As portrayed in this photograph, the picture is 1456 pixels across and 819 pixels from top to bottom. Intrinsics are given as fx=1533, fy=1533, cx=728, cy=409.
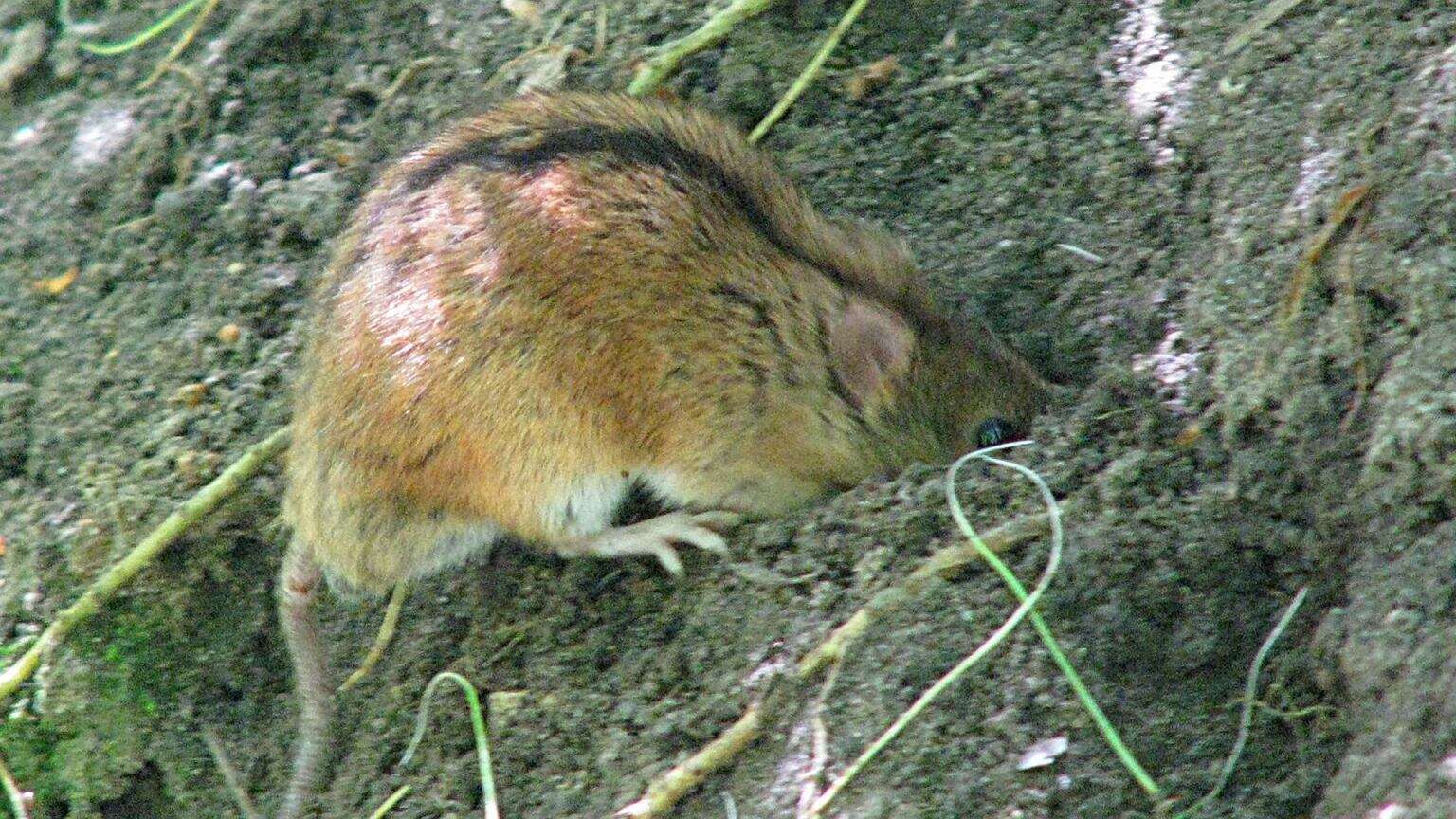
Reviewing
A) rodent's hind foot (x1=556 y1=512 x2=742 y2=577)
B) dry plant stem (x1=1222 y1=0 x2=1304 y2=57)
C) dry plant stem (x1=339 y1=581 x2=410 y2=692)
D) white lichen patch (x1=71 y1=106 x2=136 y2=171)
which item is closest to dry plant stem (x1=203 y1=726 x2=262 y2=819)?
dry plant stem (x1=339 y1=581 x2=410 y2=692)

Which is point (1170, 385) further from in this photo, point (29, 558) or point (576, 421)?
point (29, 558)

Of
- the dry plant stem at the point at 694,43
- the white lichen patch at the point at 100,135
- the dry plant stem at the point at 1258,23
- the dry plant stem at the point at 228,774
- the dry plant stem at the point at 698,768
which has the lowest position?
the dry plant stem at the point at 228,774

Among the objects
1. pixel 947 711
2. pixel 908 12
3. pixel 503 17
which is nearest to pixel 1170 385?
pixel 947 711

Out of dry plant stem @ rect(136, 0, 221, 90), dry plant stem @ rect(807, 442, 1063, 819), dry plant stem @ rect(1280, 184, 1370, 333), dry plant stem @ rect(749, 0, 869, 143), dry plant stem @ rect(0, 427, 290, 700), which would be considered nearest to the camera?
dry plant stem @ rect(807, 442, 1063, 819)

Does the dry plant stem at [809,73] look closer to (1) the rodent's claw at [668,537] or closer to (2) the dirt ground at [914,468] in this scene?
(2) the dirt ground at [914,468]

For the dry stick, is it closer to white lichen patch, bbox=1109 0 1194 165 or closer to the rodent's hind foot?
the rodent's hind foot

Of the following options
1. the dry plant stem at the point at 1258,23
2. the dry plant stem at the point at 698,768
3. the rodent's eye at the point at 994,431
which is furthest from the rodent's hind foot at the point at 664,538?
the dry plant stem at the point at 1258,23
